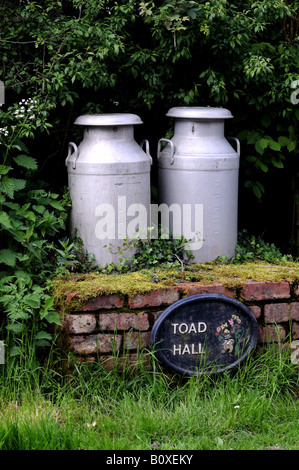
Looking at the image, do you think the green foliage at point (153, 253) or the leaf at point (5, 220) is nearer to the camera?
the leaf at point (5, 220)

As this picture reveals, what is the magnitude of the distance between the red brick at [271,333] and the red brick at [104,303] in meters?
0.75

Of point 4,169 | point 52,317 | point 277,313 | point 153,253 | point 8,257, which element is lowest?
point 277,313

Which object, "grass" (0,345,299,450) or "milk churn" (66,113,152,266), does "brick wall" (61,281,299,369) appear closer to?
"grass" (0,345,299,450)

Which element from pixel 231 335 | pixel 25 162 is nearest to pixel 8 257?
pixel 25 162

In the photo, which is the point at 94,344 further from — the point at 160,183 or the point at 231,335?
the point at 160,183

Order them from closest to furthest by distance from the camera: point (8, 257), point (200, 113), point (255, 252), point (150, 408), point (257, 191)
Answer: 1. point (150, 408)
2. point (8, 257)
3. point (200, 113)
4. point (255, 252)
5. point (257, 191)

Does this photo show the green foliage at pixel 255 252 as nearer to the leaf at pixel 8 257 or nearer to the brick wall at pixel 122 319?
the brick wall at pixel 122 319

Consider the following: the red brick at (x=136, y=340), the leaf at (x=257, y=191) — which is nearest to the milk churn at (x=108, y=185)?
the red brick at (x=136, y=340)

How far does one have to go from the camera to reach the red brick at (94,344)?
9.22 feet

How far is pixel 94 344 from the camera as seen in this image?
111 inches

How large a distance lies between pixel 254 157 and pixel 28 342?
186 centimetres

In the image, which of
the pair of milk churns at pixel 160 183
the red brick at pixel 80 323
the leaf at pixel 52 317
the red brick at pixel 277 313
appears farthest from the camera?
the pair of milk churns at pixel 160 183

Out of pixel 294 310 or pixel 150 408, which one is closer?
pixel 150 408
